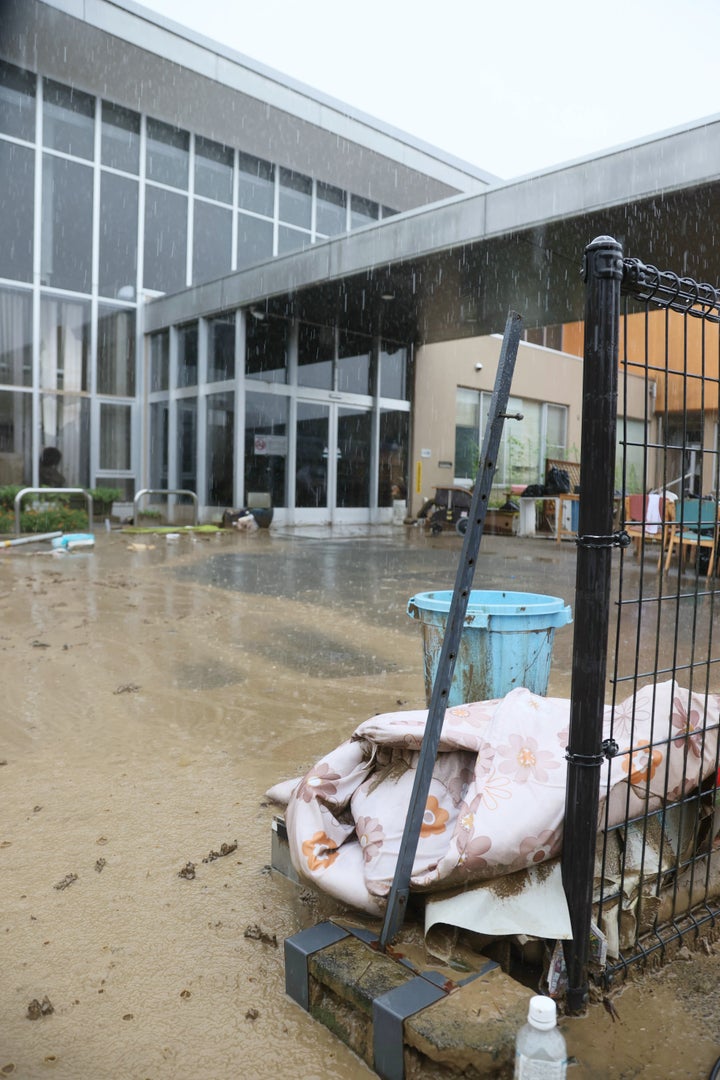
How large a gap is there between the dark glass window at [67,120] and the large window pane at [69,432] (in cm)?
496

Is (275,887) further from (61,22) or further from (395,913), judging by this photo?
(61,22)

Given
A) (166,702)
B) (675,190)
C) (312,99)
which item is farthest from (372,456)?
(166,702)

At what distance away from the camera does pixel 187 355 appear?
1695 centimetres

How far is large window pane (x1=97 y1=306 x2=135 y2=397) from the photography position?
1702 cm

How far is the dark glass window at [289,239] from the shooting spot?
19.1m

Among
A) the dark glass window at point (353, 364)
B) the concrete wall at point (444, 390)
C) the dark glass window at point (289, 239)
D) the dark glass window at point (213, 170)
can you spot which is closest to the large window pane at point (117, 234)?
the dark glass window at point (213, 170)

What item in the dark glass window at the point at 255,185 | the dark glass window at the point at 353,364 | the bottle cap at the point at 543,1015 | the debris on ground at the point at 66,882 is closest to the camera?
the bottle cap at the point at 543,1015

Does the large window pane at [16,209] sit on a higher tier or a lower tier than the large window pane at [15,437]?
higher

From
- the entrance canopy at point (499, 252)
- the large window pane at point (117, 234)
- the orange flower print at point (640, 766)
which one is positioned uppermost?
the large window pane at point (117, 234)

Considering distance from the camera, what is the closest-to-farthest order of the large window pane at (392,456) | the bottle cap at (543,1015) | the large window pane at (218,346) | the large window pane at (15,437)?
1. the bottle cap at (543,1015)
2. the large window pane at (15,437)
3. the large window pane at (218,346)
4. the large window pane at (392,456)

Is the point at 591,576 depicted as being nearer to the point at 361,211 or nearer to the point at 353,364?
the point at 353,364

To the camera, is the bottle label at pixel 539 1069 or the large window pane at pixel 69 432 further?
the large window pane at pixel 69 432

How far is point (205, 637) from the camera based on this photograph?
5.92m

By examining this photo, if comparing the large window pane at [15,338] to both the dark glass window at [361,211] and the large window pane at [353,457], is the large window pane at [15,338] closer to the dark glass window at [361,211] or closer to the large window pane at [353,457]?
the large window pane at [353,457]
